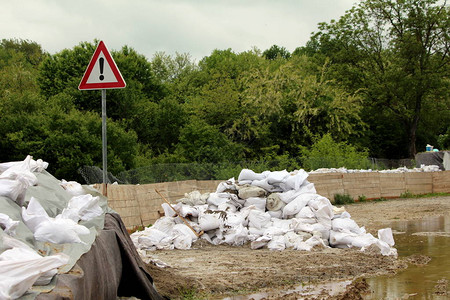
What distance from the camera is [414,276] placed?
8555mm

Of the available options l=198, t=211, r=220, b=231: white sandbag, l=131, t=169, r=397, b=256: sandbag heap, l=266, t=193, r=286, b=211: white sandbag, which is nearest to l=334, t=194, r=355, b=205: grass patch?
l=131, t=169, r=397, b=256: sandbag heap

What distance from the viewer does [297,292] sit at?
7.41 meters

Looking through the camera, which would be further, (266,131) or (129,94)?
(266,131)

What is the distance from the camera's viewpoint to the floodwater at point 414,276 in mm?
7281

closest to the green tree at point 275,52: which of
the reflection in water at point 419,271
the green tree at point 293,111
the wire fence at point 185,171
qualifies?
the green tree at point 293,111

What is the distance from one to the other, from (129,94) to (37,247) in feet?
97.3

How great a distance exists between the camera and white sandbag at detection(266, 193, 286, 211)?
1321cm

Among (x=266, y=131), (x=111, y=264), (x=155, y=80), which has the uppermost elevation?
(x=155, y=80)

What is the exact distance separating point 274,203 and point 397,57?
114 ft

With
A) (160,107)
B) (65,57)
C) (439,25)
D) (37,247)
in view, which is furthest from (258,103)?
(37,247)

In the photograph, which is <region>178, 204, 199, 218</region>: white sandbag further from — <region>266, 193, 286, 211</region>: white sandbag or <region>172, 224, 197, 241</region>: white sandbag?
<region>266, 193, 286, 211</region>: white sandbag

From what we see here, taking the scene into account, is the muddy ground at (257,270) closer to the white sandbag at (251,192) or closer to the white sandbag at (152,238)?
the white sandbag at (152,238)

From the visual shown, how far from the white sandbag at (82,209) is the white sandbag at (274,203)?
7.24 m

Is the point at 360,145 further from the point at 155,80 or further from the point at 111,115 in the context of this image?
the point at 111,115
